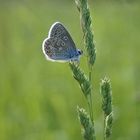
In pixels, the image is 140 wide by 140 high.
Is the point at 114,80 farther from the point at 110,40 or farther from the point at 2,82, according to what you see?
the point at 110,40

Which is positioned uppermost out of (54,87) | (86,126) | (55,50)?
(55,50)

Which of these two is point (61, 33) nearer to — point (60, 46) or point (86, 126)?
point (60, 46)

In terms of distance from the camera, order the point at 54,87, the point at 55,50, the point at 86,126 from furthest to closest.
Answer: the point at 54,87 < the point at 55,50 < the point at 86,126

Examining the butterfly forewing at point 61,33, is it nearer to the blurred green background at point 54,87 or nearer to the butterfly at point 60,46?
the butterfly at point 60,46

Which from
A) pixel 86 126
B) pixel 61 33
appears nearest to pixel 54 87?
pixel 61 33

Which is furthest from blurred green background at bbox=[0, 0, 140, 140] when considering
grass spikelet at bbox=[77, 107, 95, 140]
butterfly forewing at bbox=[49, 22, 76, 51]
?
grass spikelet at bbox=[77, 107, 95, 140]

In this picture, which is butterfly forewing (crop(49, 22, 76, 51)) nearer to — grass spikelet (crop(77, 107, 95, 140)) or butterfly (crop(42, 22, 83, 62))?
butterfly (crop(42, 22, 83, 62))
